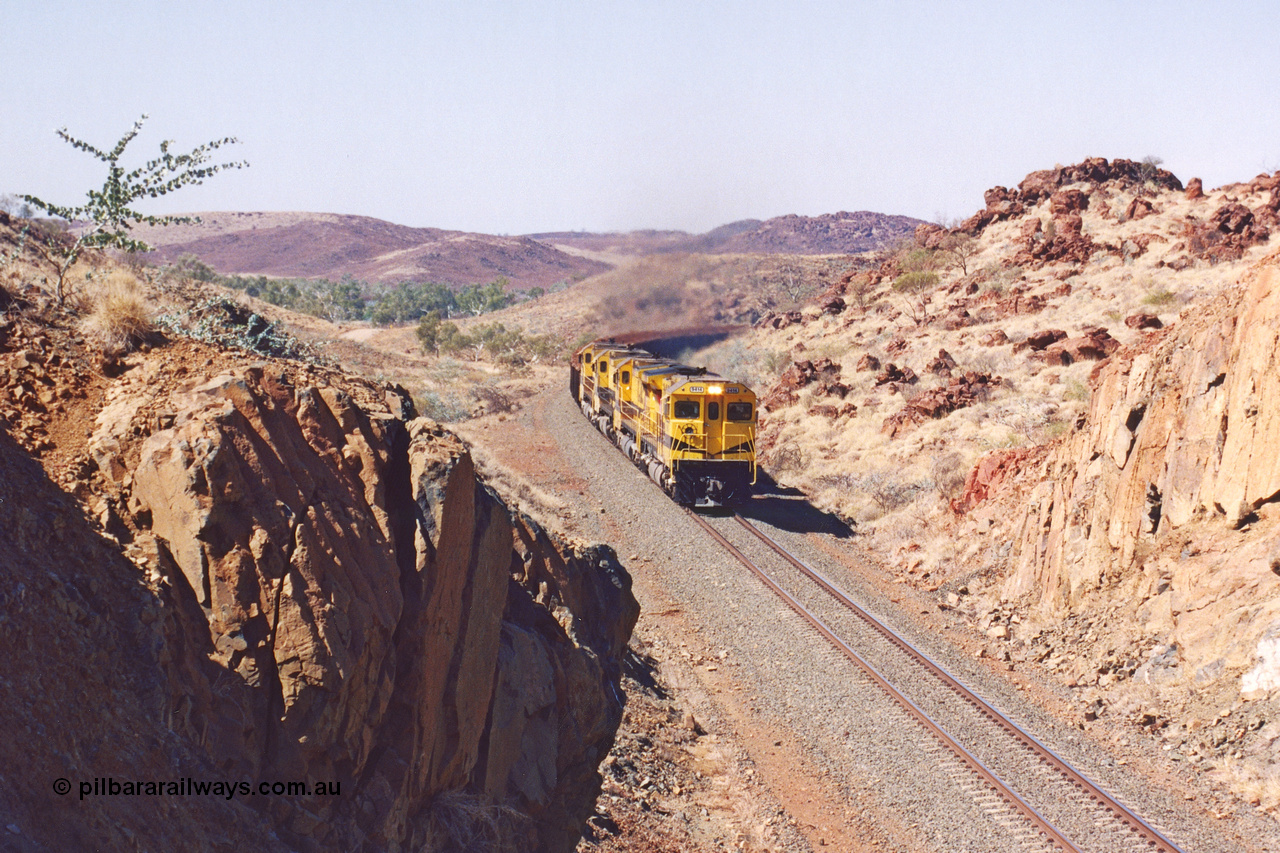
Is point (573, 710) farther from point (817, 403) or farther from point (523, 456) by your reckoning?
point (817, 403)

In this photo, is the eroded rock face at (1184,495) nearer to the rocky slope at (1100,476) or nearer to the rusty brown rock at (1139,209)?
the rocky slope at (1100,476)

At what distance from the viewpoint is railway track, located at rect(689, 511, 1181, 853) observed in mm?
11719

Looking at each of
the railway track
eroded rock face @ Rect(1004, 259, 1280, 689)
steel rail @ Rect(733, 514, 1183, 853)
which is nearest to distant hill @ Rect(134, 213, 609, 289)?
steel rail @ Rect(733, 514, 1183, 853)

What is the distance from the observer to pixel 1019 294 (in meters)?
45.3

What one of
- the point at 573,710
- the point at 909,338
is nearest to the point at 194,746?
the point at 573,710

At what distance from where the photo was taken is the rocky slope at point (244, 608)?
5172 millimetres

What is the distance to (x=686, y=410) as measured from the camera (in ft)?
84.1

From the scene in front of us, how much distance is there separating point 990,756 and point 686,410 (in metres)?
13.8

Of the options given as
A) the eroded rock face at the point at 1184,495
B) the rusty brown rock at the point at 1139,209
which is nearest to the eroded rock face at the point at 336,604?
the eroded rock face at the point at 1184,495

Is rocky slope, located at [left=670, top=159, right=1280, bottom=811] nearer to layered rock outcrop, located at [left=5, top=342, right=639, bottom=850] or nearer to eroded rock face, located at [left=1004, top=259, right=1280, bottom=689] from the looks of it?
eroded rock face, located at [left=1004, top=259, right=1280, bottom=689]

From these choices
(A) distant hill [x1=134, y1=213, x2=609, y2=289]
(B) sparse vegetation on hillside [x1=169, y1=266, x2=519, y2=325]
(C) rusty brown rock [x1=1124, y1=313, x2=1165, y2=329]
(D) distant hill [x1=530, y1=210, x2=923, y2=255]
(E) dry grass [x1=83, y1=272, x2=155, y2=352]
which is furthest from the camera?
(A) distant hill [x1=134, y1=213, x2=609, y2=289]

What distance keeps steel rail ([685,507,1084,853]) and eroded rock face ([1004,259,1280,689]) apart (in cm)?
442

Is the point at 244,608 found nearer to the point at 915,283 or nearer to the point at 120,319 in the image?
the point at 120,319

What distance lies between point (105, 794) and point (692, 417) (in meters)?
21.3
